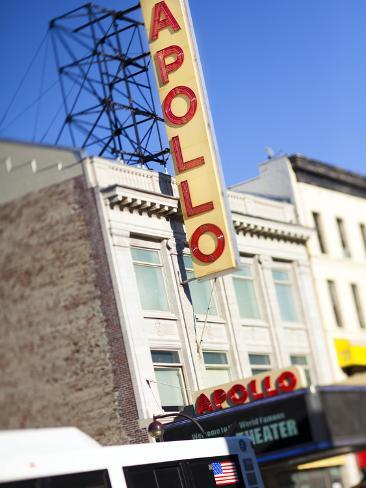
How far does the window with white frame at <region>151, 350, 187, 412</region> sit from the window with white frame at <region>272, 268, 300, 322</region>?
8468 millimetres

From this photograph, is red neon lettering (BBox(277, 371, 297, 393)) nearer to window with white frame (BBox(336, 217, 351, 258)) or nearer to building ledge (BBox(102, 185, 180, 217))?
building ledge (BBox(102, 185, 180, 217))

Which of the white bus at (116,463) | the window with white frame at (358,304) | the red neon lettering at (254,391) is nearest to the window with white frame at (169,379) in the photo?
the red neon lettering at (254,391)

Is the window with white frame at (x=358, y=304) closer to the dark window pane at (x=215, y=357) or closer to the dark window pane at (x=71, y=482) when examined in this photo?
the dark window pane at (x=215, y=357)

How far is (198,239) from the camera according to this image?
113ft

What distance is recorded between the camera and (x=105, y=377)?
3281 cm

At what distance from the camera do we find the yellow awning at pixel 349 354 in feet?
143

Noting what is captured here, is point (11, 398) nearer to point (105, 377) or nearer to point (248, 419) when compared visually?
point (105, 377)

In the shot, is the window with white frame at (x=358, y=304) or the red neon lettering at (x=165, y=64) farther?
the window with white frame at (x=358, y=304)

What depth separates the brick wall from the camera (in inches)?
1289

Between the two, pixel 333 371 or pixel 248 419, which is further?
pixel 333 371

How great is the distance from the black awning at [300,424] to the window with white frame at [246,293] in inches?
502

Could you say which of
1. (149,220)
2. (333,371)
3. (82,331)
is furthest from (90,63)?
(333,371)

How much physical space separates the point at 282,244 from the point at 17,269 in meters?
12.3

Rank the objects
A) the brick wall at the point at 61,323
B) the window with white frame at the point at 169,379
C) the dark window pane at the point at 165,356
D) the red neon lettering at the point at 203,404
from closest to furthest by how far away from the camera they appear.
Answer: the red neon lettering at the point at 203,404 → the brick wall at the point at 61,323 → the window with white frame at the point at 169,379 → the dark window pane at the point at 165,356
